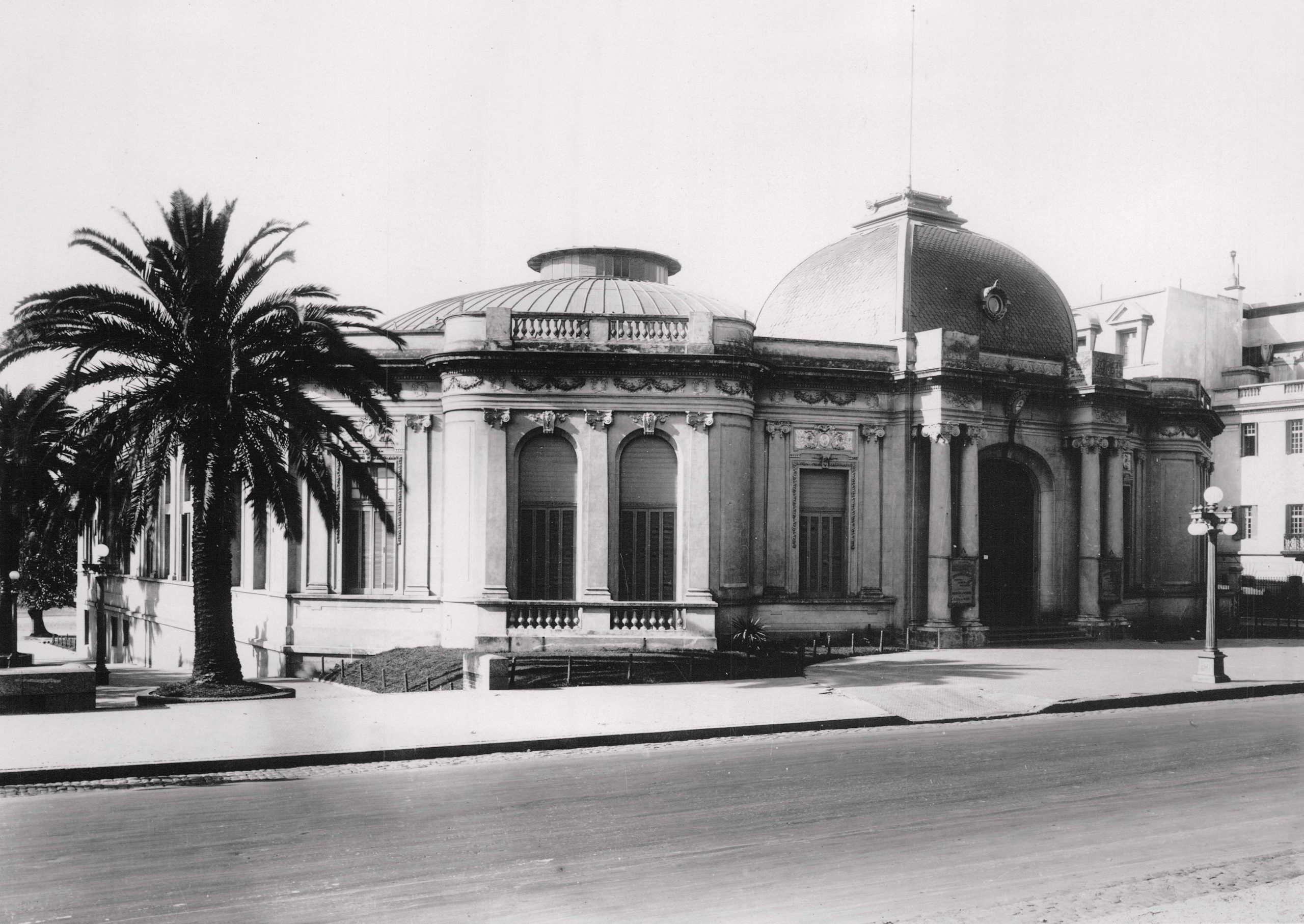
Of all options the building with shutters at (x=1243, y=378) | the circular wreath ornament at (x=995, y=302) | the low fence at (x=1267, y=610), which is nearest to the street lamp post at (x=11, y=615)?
the circular wreath ornament at (x=995, y=302)

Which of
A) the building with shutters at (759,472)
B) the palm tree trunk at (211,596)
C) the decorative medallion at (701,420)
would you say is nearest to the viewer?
the palm tree trunk at (211,596)

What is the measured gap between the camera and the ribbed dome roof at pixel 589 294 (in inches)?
1156

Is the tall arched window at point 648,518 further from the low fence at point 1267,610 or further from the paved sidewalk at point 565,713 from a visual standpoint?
the low fence at point 1267,610

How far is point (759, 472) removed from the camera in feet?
88.0

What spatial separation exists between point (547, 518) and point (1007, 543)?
40.5ft

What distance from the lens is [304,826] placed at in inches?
401

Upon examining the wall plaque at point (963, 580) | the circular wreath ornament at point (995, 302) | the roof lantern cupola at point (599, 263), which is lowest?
the wall plaque at point (963, 580)

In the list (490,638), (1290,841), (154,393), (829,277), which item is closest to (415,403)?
(490,638)

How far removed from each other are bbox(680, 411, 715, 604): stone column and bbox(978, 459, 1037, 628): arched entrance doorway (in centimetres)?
807

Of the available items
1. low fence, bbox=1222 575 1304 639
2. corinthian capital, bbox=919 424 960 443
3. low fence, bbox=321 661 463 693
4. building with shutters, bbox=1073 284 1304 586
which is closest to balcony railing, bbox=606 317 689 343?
corinthian capital, bbox=919 424 960 443

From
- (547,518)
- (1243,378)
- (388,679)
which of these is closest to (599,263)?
(547,518)

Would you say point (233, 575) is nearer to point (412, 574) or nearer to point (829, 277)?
point (412, 574)

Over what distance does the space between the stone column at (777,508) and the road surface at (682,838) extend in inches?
489

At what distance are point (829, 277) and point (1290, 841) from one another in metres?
23.7
